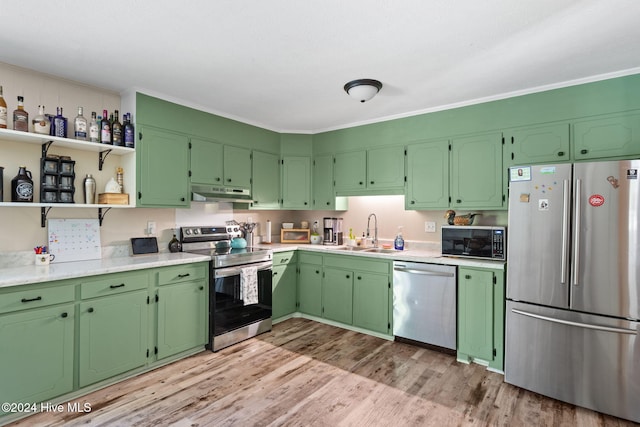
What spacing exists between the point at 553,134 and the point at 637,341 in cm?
166

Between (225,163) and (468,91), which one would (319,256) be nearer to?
(225,163)

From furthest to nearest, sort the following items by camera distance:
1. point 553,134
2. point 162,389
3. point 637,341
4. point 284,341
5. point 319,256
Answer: point 319,256 < point 284,341 < point 553,134 < point 162,389 < point 637,341

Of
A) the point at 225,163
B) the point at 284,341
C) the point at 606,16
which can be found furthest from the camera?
the point at 225,163

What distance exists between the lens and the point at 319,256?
400 centimetres

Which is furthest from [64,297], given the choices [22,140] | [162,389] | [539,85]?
[539,85]

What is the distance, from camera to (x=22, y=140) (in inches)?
101

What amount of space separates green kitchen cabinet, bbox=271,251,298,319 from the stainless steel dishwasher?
1.32m

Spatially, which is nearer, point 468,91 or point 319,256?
point 468,91

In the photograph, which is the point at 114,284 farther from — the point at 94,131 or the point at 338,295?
the point at 338,295

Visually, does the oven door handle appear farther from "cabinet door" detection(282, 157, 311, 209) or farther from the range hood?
"cabinet door" detection(282, 157, 311, 209)

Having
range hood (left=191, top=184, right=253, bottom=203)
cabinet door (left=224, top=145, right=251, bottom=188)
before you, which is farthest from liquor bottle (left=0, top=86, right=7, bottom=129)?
cabinet door (left=224, top=145, right=251, bottom=188)

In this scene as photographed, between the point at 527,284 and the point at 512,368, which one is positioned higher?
the point at 527,284

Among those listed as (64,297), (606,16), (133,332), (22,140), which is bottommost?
(133,332)

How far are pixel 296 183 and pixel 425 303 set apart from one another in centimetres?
223
